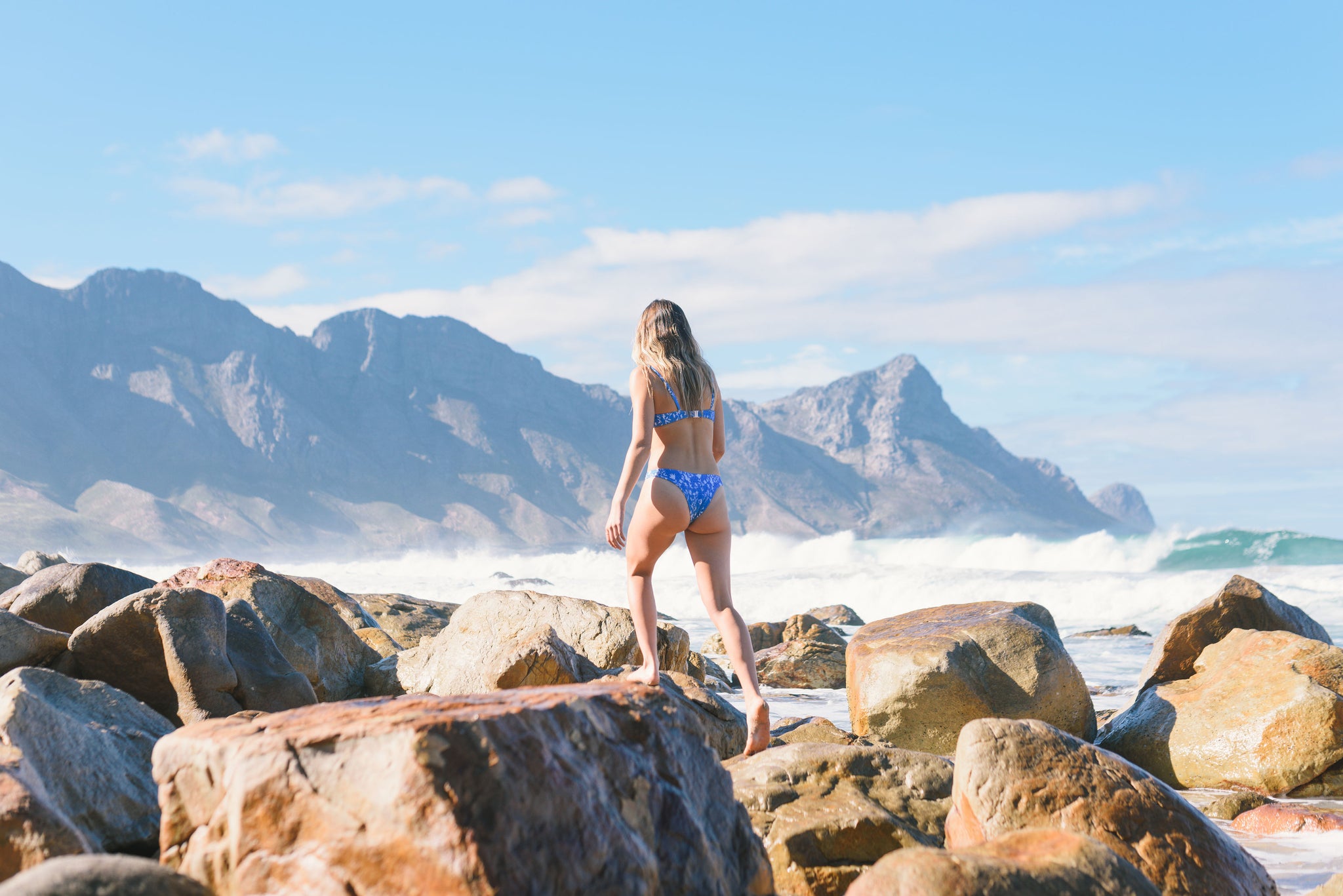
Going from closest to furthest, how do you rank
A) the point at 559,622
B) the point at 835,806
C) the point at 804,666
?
1. the point at 835,806
2. the point at 559,622
3. the point at 804,666

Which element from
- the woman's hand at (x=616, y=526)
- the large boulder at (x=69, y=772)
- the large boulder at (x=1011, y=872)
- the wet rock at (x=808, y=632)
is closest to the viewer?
the large boulder at (x=1011, y=872)

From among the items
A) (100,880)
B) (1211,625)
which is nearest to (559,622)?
(1211,625)

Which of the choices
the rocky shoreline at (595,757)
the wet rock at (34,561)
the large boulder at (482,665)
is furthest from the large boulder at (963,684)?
the wet rock at (34,561)

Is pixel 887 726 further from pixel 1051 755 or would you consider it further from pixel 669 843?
pixel 669 843

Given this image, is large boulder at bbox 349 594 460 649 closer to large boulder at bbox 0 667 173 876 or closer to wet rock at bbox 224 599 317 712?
wet rock at bbox 224 599 317 712

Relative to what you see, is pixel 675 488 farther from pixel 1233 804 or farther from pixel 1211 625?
pixel 1211 625

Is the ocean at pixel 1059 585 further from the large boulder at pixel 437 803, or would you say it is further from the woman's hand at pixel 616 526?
the large boulder at pixel 437 803

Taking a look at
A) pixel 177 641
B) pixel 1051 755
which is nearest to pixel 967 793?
pixel 1051 755

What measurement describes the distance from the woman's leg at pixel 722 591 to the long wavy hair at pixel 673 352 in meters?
0.49

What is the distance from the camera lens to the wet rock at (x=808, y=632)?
44.7ft

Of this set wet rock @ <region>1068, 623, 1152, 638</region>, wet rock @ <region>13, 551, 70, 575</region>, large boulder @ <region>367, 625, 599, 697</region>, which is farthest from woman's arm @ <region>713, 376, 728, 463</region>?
wet rock @ <region>1068, 623, 1152, 638</region>

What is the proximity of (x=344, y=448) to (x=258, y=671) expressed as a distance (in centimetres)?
15243

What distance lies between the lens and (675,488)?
15.5ft

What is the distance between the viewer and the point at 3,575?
10.6 metres
